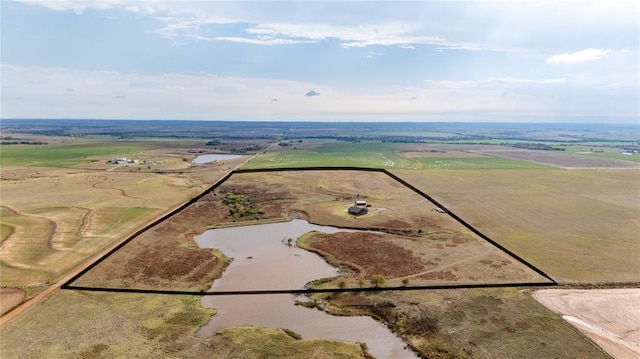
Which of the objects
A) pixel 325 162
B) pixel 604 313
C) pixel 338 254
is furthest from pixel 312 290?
pixel 325 162

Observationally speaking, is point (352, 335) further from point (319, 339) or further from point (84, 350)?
point (84, 350)

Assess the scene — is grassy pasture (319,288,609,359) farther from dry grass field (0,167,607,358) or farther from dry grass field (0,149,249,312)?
dry grass field (0,149,249,312)

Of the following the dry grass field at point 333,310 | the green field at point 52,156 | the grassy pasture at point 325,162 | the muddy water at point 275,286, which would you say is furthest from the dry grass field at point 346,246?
the green field at point 52,156

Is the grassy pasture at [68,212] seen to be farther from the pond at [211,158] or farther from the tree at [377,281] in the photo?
the pond at [211,158]

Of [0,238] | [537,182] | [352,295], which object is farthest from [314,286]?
[537,182]

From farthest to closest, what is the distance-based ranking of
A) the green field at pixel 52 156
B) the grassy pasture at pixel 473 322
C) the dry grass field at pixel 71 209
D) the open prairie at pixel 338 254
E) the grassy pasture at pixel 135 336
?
the green field at pixel 52 156 < the dry grass field at pixel 71 209 < the open prairie at pixel 338 254 < the grassy pasture at pixel 473 322 < the grassy pasture at pixel 135 336
